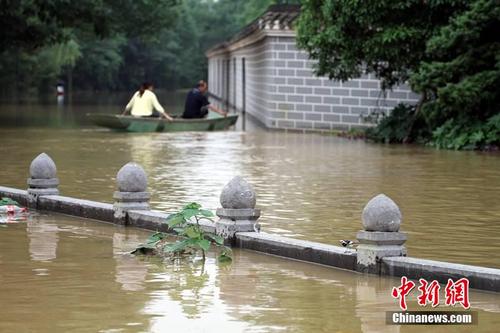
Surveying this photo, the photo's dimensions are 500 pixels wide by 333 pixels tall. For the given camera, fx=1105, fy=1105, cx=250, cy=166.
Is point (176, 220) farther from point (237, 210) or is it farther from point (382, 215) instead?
point (382, 215)

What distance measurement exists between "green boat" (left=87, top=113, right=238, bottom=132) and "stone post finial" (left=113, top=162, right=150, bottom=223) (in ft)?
63.3

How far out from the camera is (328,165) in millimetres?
22328

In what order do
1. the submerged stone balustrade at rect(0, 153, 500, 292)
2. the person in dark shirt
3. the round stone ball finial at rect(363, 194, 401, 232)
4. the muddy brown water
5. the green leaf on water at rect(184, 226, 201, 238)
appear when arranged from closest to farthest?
the muddy brown water → the submerged stone balustrade at rect(0, 153, 500, 292) → the round stone ball finial at rect(363, 194, 401, 232) → the green leaf on water at rect(184, 226, 201, 238) → the person in dark shirt

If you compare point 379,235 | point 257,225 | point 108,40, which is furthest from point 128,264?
point 108,40

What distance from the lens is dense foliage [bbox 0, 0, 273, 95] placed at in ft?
134

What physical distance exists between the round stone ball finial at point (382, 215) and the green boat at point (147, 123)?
75.5 ft

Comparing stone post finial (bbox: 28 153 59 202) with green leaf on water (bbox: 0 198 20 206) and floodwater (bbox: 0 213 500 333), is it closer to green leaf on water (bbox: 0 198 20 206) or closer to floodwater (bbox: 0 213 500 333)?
green leaf on water (bbox: 0 198 20 206)

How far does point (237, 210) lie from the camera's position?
12.2m

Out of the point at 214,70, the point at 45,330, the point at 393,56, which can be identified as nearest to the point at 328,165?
the point at 393,56

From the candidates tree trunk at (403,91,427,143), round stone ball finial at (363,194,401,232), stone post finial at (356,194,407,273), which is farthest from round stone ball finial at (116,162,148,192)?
tree trunk at (403,91,427,143)

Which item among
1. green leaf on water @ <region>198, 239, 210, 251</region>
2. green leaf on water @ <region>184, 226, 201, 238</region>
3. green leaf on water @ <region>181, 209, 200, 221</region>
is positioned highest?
green leaf on water @ <region>181, 209, 200, 221</region>

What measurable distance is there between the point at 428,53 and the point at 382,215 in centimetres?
1756

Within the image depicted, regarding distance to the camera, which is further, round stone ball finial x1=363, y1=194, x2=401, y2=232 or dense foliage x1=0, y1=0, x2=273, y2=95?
dense foliage x1=0, y1=0, x2=273, y2=95

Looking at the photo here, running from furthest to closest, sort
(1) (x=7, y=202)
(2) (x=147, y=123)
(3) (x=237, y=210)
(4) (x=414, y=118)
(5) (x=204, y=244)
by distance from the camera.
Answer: (2) (x=147, y=123), (4) (x=414, y=118), (1) (x=7, y=202), (3) (x=237, y=210), (5) (x=204, y=244)
